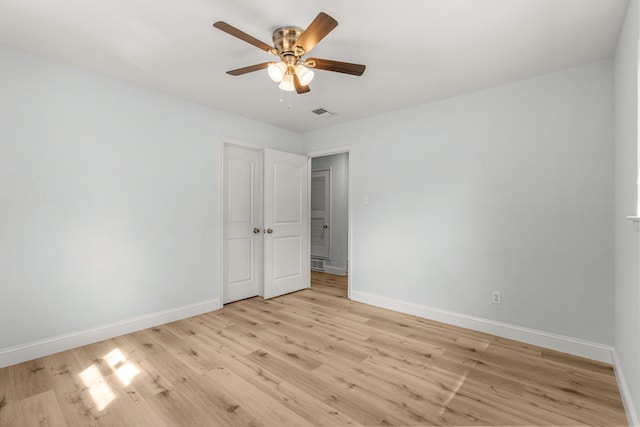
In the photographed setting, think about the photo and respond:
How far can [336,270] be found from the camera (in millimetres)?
5887

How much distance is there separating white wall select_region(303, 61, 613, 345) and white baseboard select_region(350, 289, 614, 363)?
0.06 m

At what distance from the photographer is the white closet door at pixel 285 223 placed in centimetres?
419

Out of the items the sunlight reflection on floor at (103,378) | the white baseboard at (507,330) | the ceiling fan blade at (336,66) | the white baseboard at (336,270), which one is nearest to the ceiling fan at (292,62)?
the ceiling fan blade at (336,66)

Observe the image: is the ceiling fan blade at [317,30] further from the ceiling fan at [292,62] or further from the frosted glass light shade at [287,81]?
the frosted glass light shade at [287,81]

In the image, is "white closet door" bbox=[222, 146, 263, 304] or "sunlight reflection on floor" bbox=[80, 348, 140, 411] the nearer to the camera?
"sunlight reflection on floor" bbox=[80, 348, 140, 411]

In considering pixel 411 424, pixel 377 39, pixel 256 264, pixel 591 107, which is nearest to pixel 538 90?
pixel 591 107

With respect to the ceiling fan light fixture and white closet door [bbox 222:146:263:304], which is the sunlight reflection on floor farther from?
the ceiling fan light fixture

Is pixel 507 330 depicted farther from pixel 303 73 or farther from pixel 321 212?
pixel 321 212

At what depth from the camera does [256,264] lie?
4262 mm

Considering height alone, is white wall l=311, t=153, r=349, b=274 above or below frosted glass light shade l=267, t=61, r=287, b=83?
below

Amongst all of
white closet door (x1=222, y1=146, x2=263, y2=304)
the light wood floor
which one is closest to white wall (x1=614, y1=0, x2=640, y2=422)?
the light wood floor

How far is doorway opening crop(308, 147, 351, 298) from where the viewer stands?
5.75 m

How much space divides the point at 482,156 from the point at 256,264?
3142mm

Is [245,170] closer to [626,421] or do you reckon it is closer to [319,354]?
[319,354]
